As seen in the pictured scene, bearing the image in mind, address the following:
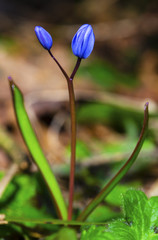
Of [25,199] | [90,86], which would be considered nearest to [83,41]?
[25,199]

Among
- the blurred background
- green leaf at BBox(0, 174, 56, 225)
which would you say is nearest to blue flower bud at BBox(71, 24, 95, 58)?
green leaf at BBox(0, 174, 56, 225)

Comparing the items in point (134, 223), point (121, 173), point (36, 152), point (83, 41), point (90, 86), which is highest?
point (90, 86)

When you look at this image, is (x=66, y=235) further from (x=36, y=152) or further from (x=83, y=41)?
(x=83, y=41)

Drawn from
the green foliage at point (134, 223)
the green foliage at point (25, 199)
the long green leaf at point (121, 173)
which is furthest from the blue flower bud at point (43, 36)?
the green foliage at point (25, 199)

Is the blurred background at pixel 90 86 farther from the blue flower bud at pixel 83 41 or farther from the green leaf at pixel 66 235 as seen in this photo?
the blue flower bud at pixel 83 41

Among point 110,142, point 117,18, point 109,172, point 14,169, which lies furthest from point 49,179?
point 117,18

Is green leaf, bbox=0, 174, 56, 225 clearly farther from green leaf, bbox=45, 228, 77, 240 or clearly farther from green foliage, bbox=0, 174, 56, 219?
green leaf, bbox=45, 228, 77, 240


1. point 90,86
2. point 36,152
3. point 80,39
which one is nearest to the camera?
point 80,39
